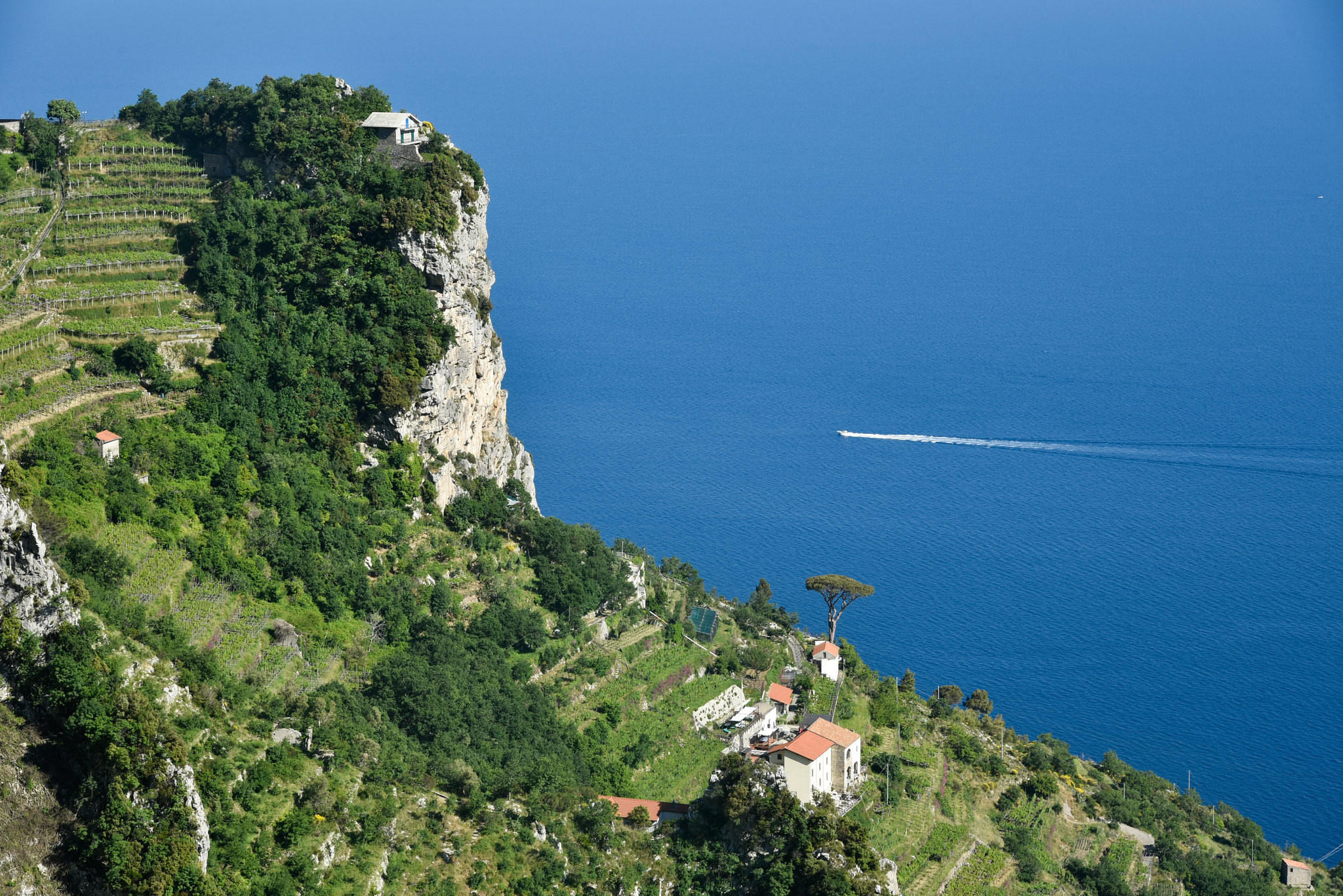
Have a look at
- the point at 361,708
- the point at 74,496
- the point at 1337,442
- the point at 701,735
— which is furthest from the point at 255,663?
the point at 1337,442

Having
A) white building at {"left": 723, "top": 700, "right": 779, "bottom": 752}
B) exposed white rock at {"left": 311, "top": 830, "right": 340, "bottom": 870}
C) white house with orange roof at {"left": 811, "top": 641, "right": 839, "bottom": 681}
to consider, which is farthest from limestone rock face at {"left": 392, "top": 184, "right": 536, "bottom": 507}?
exposed white rock at {"left": 311, "top": 830, "right": 340, "bottom": 870}

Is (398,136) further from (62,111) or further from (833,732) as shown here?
(833,732)

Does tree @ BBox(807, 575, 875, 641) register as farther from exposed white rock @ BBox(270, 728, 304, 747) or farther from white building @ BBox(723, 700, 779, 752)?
exposed white rock @ BBox(270, 728, 304, 747)

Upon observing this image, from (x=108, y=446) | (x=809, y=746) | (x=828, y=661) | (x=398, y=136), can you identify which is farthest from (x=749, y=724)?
(x=398, y=136)

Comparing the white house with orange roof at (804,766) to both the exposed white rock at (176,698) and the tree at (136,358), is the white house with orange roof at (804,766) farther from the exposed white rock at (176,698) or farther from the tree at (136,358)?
the tree at (136,358)

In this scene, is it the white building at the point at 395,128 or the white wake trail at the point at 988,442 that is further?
the white wake trail at the point at 988,442

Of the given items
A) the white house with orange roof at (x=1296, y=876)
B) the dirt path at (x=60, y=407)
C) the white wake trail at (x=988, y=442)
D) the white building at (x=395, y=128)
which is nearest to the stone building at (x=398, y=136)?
the white building at (x=395, y=128)
